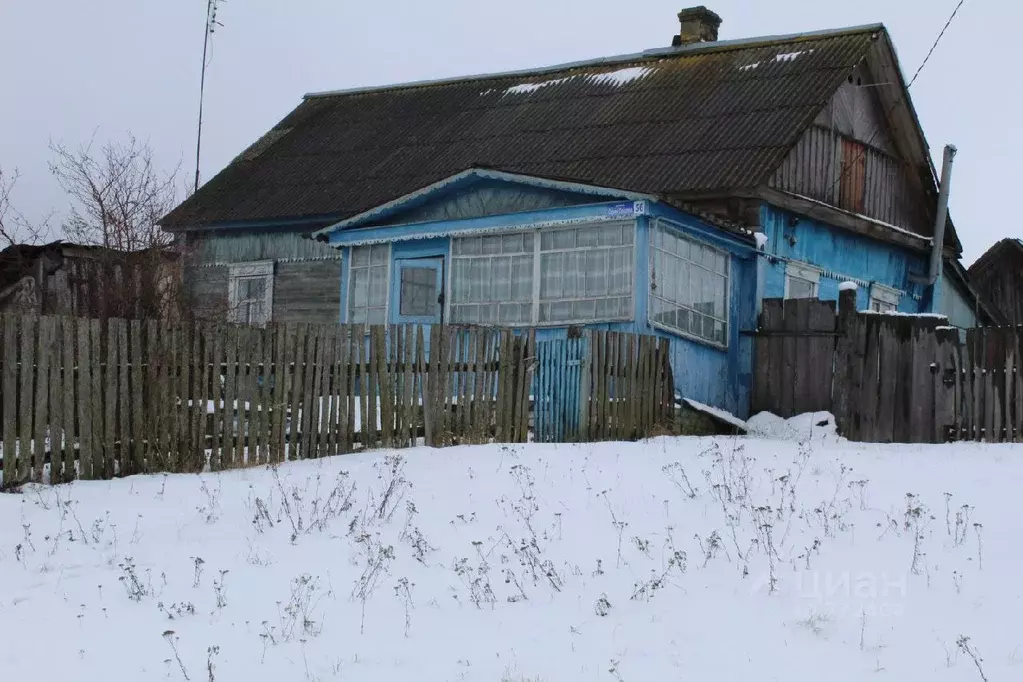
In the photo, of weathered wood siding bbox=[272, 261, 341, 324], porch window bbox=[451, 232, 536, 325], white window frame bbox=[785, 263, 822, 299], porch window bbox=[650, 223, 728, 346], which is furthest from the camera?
weathered wood siding bbox=[272, 261, 341, 324]

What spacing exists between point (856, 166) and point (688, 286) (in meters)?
5.93

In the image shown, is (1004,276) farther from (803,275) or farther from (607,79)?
(803,275)

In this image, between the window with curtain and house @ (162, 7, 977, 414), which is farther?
house @ (162, 7, 977, 414)

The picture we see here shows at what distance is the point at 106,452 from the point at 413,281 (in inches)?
287

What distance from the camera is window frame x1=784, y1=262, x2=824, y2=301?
16.6m

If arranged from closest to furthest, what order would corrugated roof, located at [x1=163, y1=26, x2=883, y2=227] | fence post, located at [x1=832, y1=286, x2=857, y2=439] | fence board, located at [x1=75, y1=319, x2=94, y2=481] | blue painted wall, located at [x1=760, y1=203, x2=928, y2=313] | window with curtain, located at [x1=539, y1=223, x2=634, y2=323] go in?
fence board, located at [x1=75, y1=319, x2=94, y2=481], fence post, located at [x1=832, y1=286, x2=857, y2=439], window with curtain, located at [x1=539, y1=223, x2=634, y2=323], blue painted wall, located at [x1=760, y1=203, x2=928, y2=313], corrugated roof, located at [x1=163, y1=26, x2=883, y2=227]

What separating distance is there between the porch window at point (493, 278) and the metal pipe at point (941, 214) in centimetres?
873

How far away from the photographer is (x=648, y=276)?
13.3 meters

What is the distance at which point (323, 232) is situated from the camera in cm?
1570

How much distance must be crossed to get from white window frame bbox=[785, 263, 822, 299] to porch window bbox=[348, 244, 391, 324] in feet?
18.7

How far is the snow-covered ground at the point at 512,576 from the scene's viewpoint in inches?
201

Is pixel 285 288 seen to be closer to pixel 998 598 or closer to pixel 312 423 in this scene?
pixel 312 423

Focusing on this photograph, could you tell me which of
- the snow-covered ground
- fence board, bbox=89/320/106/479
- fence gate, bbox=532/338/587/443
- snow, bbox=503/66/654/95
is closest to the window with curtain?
fence gate, bbox=532/338/587/443

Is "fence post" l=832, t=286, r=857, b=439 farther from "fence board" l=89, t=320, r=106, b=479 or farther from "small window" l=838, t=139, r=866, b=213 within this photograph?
"fence board" l=89, t=320, r=106, b=479
